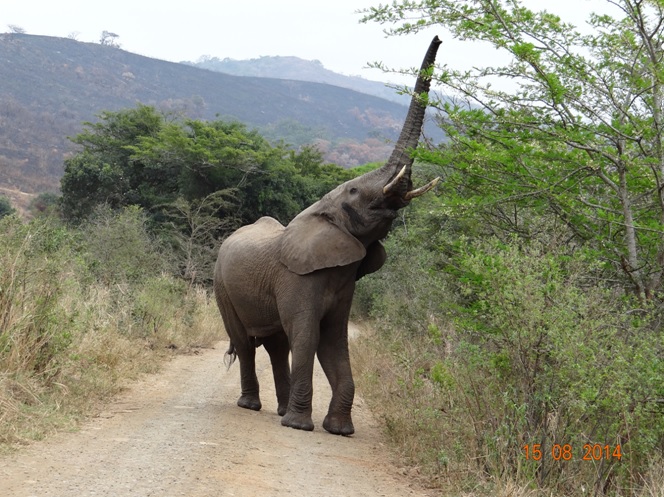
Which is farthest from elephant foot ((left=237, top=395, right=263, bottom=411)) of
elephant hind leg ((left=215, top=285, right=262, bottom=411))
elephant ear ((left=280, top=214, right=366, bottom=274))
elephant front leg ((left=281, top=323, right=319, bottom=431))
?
elephant ear ((left=280, top=214, right=366, bottom=274))

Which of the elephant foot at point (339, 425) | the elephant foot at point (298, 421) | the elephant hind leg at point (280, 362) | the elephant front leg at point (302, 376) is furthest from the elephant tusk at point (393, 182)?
the elephant hind leg at point (280, 362)

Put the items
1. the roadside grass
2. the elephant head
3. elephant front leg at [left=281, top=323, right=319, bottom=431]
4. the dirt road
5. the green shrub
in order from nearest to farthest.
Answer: the dirt road
the green shrub
the roadside grass
the elephant head
elephant front leg at [left=281, top=323, right=319, bottom=431]

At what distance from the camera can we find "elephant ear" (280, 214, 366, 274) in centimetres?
903

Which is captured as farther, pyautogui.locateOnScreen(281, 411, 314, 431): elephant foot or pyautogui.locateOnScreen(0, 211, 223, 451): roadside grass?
pyautogui.locateOnScreen(281, 411, 314, 431): elephant foot

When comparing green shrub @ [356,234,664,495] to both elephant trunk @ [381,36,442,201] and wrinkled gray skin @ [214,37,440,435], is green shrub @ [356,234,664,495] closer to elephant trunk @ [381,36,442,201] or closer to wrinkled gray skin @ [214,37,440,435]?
elephant trunk @ [381,36,442,201]

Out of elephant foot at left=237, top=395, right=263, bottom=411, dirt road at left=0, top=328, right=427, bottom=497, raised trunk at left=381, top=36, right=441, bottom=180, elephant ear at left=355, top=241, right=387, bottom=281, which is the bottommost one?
elephant foot at left=237, top=395, right=263, bottom=411

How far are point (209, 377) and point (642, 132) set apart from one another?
768cm

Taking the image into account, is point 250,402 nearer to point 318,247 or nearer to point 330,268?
point 330,268

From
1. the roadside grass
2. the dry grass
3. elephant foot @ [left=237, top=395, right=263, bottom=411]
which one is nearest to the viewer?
the dry grass

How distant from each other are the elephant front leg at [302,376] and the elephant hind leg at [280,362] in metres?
1.39

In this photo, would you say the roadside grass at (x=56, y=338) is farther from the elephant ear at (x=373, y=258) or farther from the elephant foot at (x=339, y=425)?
the elephant ear at (x=373, y=258)

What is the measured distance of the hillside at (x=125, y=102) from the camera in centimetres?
7762

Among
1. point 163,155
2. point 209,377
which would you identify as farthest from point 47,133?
point 209,377

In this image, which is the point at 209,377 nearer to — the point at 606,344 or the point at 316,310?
the point at 316,310
